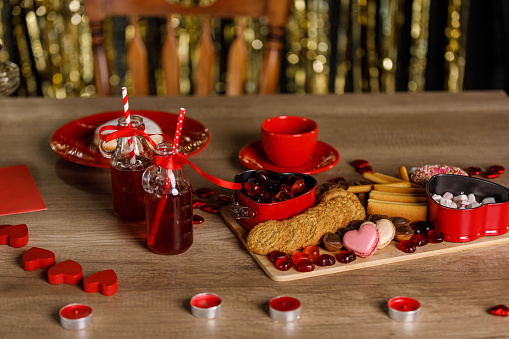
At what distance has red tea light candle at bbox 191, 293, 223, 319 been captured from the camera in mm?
721

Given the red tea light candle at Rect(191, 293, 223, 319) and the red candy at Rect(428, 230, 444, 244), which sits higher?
the red candy at Rect(428, 230, 444, 244)

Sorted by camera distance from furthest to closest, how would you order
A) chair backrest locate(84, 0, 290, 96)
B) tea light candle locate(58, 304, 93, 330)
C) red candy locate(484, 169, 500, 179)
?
chair backrest locate(84, 0, 290, 96)
red candy locate(484, 169, 500, 179)
tea light candle locate(58, 304, 93, 330)

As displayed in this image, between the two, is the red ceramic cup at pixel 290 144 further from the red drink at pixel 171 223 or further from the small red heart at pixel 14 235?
the small red heart at pixel 14 235

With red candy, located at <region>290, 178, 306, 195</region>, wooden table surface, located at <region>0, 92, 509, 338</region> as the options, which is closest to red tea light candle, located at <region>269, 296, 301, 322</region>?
wooden table surface, located at <region>0, 92, 509, 338</region>

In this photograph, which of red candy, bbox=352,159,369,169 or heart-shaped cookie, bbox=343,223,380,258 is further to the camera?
red candy, bbox=352,159,369,169

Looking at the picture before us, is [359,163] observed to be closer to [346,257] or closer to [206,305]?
[346,257]

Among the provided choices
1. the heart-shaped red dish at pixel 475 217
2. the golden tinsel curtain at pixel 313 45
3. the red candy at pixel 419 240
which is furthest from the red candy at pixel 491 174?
the golden tinsel curtain at pixel 313 45

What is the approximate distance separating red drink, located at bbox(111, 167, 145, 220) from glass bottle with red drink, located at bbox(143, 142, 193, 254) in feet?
0.33

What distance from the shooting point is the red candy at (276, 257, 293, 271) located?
0.81m

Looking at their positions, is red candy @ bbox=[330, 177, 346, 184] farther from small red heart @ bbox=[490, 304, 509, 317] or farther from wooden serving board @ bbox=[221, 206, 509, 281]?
small red heart @ bbox=[490, 304, 509, 317]

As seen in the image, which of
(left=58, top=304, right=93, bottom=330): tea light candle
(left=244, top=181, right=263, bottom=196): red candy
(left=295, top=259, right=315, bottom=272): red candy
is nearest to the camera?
(left=58, top=304, right=93, bottom=330): tea light candle

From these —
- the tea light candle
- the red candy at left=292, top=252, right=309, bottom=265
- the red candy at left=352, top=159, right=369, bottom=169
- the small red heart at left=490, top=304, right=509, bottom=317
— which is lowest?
the small red heart at left=490, top=304, right=509, bottom=317

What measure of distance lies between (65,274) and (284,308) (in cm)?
29

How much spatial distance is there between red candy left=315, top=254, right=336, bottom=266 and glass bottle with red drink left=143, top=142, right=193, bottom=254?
7.5 inches
